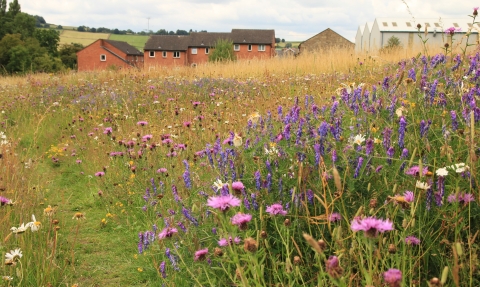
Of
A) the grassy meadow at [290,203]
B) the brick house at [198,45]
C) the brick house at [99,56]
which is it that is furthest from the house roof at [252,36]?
the grassy meadow at [290,203]

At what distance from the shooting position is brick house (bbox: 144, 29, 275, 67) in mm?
57000

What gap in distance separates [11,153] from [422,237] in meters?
3.99

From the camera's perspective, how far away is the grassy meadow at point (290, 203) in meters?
1.69

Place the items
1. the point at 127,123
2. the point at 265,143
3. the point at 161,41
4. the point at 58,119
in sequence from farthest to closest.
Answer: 1. the point at 161,41
2. the point at 58,119
3. the point at 127,123
4. the point at 265,143

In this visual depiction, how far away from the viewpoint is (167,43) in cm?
5722

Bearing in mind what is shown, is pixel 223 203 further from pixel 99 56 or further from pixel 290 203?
pixel 99 56

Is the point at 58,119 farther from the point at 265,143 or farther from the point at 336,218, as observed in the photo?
the point at 336,218

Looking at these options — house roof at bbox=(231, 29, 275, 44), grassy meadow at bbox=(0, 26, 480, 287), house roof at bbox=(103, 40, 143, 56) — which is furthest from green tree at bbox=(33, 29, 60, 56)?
grassy meadow at bbox=(0, 26, 480, 287)

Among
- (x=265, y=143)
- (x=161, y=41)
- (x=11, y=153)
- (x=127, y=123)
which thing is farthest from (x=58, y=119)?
(x=161, y=41)

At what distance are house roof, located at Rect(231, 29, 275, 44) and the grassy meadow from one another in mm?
53507

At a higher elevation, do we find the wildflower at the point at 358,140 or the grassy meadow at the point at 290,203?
the wildflower at the point at 358,140

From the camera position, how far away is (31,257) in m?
2.65

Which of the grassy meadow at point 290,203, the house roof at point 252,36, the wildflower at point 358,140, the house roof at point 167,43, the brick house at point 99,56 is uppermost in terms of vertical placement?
the house roof at point 252,36

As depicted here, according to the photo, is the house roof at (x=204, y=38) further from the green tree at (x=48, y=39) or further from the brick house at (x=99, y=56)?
the green tree at (x=48, y=39)
